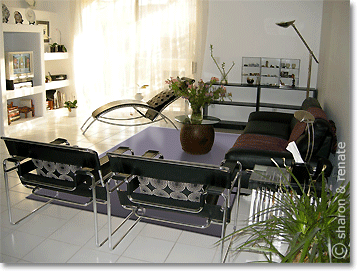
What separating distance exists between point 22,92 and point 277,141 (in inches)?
176

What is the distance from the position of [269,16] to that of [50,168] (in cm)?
546

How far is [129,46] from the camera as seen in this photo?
8.43 m

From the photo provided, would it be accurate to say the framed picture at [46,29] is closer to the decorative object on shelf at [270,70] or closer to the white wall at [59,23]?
the white wall at [59,23]

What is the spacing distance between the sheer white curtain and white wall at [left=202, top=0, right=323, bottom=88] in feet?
1.79

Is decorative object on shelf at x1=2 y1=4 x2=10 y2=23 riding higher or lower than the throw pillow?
higher

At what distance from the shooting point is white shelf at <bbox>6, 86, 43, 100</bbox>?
6.38m

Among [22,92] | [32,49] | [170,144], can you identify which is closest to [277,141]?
[170,144]

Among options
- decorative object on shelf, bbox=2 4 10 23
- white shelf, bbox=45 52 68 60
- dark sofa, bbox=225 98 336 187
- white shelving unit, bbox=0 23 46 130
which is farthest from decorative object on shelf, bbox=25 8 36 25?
dark sofa, bbox=225 98 336 187

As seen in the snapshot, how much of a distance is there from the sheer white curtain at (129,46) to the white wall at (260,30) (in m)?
0.55

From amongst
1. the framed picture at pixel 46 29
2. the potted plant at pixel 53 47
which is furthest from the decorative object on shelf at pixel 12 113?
the framed picture at pixel 46 29

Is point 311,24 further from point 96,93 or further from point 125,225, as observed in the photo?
point 125,225

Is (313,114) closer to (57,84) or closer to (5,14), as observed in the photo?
(5,14)

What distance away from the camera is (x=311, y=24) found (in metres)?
6.96

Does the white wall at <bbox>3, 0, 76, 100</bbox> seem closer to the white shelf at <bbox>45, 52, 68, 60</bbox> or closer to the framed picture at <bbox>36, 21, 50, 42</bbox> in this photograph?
the framed picture at <bbox>36, 21, 50, 42</bbox>
